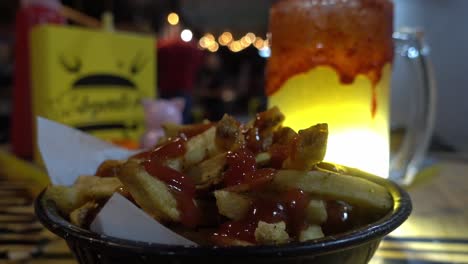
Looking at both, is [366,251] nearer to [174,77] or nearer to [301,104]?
[301,104]

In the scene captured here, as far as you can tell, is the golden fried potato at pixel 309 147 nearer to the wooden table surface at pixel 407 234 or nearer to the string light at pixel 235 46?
the wooden table surface at pixel 407 234

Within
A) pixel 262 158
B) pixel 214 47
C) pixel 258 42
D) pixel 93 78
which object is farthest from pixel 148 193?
pixel 258 42

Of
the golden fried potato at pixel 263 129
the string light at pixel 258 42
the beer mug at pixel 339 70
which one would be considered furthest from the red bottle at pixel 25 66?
the string light at pixel 258 42

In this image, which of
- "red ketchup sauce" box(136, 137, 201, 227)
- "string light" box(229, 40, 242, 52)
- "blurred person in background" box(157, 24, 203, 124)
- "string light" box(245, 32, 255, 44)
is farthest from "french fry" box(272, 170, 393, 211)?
"string light" box(229, 40, 242, 52)

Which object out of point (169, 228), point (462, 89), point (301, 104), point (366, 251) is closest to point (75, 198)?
point (169, 228)

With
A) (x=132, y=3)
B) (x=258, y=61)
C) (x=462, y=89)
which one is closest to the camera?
(x=462, y=89)

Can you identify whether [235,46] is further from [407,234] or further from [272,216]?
[272,216]
